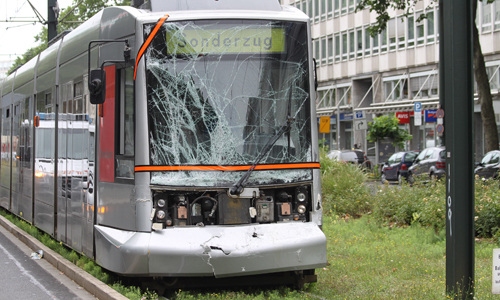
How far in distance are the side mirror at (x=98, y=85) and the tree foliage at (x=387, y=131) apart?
33.3 meters

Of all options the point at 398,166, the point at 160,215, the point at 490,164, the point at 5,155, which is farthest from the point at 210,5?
the point at 398,166

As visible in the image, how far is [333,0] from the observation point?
5269cm

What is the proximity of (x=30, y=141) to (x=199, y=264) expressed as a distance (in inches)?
311

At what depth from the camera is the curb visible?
7265 millimetres

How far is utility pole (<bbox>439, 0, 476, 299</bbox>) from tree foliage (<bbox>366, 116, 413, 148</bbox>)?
33.6 metres

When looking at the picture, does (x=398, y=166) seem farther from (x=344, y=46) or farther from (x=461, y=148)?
(x=461, y=148)

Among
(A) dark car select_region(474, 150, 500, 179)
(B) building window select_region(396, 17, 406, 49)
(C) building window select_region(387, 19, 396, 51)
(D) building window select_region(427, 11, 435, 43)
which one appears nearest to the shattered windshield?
(A) dark car select_region(474, 150, 500, 179)

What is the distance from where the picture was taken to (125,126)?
7.57 meters

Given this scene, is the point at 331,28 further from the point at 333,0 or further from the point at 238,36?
the point at 238,36

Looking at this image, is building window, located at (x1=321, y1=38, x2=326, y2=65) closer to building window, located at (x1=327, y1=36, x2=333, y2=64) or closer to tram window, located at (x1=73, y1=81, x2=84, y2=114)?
building window, located at (x1=327, y1=36, x2=333, y2=64)

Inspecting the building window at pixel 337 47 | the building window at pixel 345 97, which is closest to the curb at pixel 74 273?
the building window at pixel 345 97

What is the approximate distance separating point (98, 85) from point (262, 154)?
2.02 metres

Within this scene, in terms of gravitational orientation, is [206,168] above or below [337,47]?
below

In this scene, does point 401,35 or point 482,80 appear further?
point 401,35
